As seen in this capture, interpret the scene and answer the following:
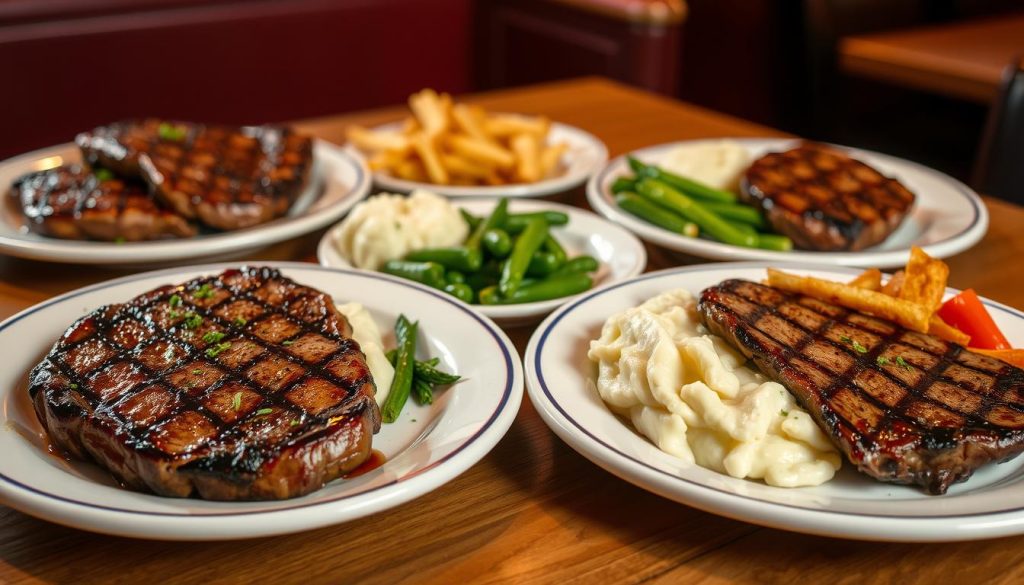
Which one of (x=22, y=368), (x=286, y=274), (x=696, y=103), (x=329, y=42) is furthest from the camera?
(x=696, y=103)

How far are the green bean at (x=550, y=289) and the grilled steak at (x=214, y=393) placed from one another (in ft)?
1.73

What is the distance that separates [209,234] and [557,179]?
111cm

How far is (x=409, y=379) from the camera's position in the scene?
1754mm

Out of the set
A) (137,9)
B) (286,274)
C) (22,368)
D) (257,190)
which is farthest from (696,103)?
(22,368)

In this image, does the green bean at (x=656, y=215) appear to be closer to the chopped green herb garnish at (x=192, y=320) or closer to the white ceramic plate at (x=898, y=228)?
the white ceramic plate at (x=898, y=228)

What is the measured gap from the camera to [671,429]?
4.92ft

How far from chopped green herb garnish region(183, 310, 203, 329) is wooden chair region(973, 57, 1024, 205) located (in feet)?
10.3

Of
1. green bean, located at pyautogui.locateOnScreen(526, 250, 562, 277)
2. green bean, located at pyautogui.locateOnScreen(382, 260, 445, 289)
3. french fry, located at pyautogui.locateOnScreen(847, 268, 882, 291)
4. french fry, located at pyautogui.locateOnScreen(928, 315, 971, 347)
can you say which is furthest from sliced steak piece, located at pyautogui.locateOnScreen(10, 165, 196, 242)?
french fry, located at pyautogui.locateOnScreen(928, 315, 971, 347)

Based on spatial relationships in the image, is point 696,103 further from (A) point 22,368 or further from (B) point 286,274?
(A) point 22,368

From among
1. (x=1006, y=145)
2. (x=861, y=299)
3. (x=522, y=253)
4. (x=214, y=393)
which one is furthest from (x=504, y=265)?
(x=1006, y=145)

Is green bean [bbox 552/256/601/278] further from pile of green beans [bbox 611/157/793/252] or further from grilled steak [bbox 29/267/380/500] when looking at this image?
grilled steak [bbox 29/267/380/500]

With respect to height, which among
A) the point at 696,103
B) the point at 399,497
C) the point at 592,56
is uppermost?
the point at 399,497

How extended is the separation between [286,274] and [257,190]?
645 millimetres

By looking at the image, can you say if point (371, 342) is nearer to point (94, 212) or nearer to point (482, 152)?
point (94, 212)
